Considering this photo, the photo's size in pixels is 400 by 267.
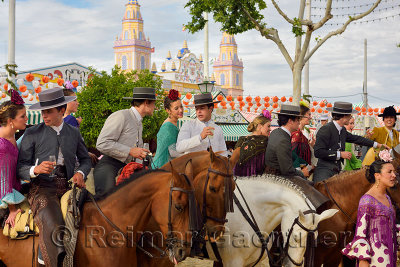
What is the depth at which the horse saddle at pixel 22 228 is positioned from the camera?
384cm

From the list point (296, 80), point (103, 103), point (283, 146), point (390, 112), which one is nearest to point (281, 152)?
point (283, 146)

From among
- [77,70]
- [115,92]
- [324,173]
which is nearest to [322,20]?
[324,173]

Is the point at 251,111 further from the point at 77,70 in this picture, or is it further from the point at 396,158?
the point at 396,158

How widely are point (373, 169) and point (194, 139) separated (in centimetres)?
198

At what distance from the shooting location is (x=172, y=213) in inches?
138

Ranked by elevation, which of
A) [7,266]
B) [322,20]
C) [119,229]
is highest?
[322,20]

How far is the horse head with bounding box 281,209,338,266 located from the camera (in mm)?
4484

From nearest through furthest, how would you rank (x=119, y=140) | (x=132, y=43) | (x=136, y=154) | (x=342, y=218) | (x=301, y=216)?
(x=301, y=216) < (x=136, y=154) < (x=119, y=140) < (x=342, y=218) < (x=132, y=43)

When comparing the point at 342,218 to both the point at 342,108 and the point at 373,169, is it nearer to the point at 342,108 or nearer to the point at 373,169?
the point at 373,169

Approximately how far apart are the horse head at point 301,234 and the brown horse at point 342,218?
0.74 metres

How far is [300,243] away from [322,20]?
8170 millimetres

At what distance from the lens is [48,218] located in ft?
12.3

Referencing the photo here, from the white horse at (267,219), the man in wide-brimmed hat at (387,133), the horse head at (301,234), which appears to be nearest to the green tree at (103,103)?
the man in wide-brimmed hat at (387,133)

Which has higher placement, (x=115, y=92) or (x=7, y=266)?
(x=115, y=92)
